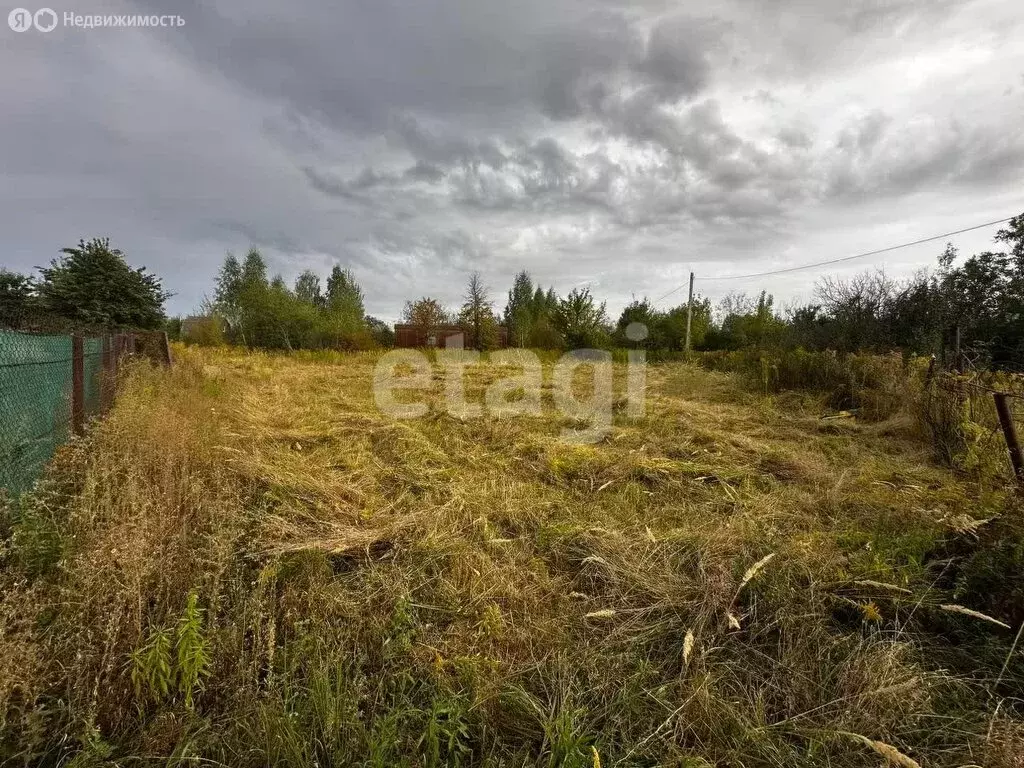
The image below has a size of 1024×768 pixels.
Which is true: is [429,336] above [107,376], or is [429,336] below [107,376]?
above

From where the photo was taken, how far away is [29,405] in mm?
3010

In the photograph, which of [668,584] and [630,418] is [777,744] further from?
[630,418]

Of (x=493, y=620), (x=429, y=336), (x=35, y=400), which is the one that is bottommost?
(x=493, y=620)

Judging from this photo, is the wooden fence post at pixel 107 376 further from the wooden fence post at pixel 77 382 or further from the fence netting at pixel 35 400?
the wooden fence post at pixel 77 382

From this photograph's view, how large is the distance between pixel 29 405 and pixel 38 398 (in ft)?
0.68

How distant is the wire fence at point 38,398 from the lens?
267 cm

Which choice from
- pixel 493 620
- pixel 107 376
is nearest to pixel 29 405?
pixel 107 376

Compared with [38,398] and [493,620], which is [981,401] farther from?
[38,398]

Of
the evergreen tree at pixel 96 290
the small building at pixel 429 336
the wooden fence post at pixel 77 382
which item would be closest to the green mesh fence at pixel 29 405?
the wooden fence post at pixel 77 382

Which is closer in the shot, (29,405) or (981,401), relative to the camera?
(29,405)

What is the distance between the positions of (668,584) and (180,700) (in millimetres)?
2223

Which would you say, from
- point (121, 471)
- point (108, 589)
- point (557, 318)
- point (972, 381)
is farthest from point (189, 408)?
point (557, 318)

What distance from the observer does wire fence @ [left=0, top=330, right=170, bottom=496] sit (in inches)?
105

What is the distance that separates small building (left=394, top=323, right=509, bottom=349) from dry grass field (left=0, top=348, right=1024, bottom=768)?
840 inches
